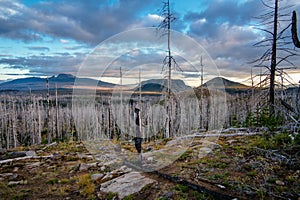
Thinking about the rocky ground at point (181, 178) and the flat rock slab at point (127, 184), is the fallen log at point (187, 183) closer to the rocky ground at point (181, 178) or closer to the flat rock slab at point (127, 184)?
the rocky ground at point (181, 178)

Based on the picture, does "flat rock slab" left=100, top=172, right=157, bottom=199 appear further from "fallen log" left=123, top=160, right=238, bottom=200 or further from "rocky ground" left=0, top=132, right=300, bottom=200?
"fallen log" left=123, top=160, right=238, bottom=200

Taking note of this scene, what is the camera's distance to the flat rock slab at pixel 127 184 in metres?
6.19

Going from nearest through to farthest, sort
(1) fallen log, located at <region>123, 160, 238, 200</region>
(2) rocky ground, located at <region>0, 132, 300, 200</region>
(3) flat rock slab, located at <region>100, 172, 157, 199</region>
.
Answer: (1) fallen log, located at <region>123, 160, 238, 200</region> < (2) rocky ground, located at <region>0, 132, 300, 200</region> < (3) flat rock slab, located at <region>100, 172, 157, 199</region>

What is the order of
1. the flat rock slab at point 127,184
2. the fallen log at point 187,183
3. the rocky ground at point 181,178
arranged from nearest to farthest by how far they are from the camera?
the fallen log at point 187,183 < the rocky ground at point 181,178 < the flat rock slab at point 127,184

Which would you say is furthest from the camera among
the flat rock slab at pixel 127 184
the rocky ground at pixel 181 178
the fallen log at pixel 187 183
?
the flat rock slab at pixel 127 184

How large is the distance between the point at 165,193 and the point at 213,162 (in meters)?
3.25

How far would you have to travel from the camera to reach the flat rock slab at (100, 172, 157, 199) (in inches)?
244

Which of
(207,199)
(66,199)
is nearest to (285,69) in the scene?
(207,199)

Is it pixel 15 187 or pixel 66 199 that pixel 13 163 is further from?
pixel 66 199

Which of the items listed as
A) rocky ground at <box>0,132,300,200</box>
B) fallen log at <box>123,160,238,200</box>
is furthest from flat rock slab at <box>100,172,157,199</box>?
fallen log at <box>123,160,238,200</box>

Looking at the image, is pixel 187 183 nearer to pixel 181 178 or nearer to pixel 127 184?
pixel 181 178

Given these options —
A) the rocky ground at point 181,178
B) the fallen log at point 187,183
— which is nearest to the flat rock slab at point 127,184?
the rocky ground at point 181,178

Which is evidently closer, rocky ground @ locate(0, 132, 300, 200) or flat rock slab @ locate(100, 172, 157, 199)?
rocky ground @ locate(0, 132, 300, 200)

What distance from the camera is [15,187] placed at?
776 cm
